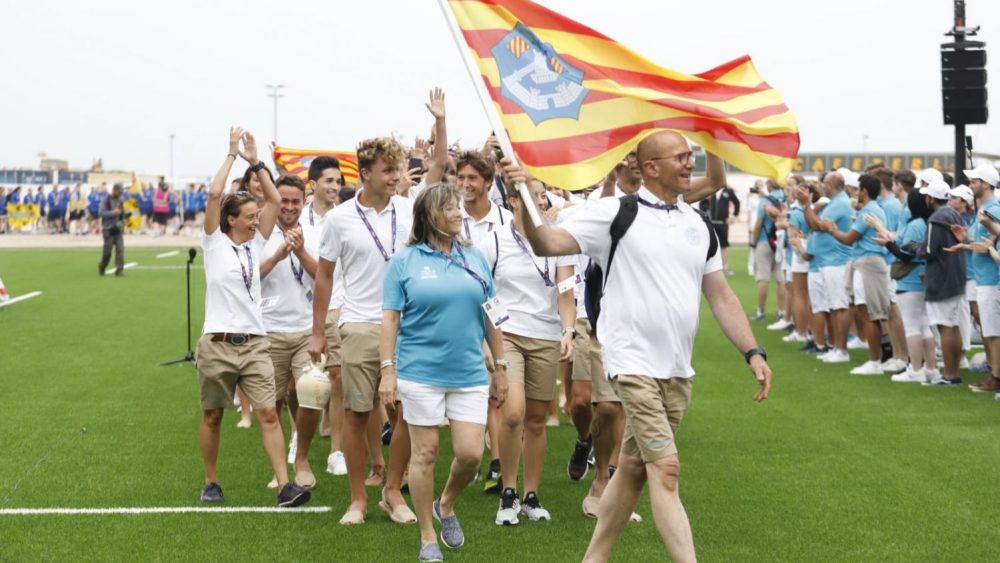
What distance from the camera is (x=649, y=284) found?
6.12 m

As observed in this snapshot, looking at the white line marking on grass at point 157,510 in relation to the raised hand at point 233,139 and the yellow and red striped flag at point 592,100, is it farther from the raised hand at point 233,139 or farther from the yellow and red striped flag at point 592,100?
the yellow and red striped flag at point 592,100

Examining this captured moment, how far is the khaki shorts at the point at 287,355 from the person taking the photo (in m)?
9.33

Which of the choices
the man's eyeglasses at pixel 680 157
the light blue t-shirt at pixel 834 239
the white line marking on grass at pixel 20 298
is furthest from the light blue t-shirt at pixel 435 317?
the white line marking on grass at pixel 20 298

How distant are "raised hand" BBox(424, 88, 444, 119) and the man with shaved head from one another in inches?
84.3

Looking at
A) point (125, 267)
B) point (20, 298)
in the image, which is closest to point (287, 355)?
point (20, 298)

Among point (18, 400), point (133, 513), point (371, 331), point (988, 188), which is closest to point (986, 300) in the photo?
point (988, 188)

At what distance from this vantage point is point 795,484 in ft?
29.7

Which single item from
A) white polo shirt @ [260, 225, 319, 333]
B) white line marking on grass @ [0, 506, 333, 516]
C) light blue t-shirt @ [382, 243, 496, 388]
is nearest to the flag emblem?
light blue t-shirt @ [382, 243, 496, 388]

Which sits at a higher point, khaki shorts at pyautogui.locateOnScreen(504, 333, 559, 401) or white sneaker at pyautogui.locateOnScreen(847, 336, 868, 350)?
khaki shorts at pyautogui.locateOnScreen(504, 333, 559, 401)

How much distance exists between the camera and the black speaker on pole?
16.7m

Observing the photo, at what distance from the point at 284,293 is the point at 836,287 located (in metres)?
8.72

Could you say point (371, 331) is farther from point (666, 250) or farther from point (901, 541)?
point (901, 541)

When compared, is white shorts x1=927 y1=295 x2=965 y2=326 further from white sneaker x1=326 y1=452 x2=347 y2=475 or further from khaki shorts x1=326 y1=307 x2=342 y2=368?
white sneaker x1=326 y1=452 x2=347 y2=475

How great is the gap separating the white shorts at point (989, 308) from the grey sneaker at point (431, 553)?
7.96 m
